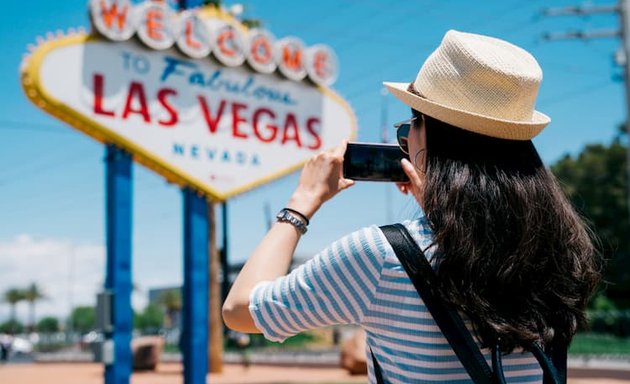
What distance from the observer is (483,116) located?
150 centimetres

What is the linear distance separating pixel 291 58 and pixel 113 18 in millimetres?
2502

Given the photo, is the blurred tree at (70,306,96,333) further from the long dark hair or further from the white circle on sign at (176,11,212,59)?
the long dark hair

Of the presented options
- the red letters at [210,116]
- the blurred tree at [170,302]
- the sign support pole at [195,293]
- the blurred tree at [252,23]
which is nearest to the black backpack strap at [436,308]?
the sign support pole at [195,293]

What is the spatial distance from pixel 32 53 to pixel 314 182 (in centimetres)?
720

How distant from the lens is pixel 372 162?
1.89 m

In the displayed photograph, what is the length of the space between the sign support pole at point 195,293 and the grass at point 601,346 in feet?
48.4

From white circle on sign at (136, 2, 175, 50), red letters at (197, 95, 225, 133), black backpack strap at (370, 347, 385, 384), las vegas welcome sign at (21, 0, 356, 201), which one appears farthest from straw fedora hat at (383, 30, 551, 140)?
red letters at (197, 95, 225, 133)

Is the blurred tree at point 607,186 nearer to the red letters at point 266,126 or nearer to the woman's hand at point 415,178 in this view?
the red letters at point 266,126

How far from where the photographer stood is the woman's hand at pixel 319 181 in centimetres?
166

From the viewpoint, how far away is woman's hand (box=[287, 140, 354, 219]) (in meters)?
1.66

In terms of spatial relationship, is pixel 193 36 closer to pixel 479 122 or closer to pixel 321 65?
pixel 321 65

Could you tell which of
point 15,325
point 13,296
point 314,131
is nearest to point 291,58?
point 314,131

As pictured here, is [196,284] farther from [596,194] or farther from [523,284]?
[596,194]

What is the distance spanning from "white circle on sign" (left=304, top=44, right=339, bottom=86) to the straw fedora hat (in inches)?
350
